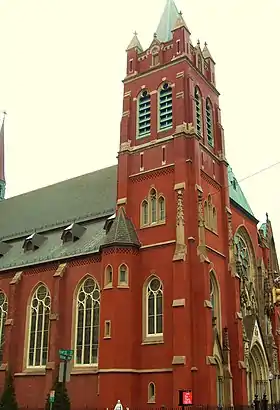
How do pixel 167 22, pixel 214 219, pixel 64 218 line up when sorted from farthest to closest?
pixel 64 218, pixel 167 22, pixel 214 219

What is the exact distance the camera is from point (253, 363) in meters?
35.5

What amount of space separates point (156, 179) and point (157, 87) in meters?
7.58

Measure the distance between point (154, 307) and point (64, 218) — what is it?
13683 mm

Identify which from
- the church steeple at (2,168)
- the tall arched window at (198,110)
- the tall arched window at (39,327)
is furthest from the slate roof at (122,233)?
the church steeple at (2,168)

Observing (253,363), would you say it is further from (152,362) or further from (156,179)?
(156,179)

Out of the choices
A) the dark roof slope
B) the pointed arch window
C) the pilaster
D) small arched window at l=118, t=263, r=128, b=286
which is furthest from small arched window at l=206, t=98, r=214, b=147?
the pilaster

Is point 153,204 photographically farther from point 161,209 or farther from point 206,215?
point 206,215

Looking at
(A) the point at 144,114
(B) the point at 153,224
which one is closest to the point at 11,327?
(B) the point at 153,224

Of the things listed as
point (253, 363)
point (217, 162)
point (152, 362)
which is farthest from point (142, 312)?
point (217, 162)

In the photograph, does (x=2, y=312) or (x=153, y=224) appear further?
(x=2, y=312)

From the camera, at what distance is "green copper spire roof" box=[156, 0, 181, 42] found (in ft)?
134

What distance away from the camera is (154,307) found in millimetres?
31703

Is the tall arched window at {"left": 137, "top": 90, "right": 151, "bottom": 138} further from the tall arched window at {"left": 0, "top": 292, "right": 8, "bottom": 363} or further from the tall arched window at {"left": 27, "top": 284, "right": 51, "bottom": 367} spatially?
the tall arched window at {"left": 0, "top": 292, "right": 8, "bottom": 363}

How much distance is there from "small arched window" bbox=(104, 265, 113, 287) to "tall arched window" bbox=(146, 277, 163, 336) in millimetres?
2376
